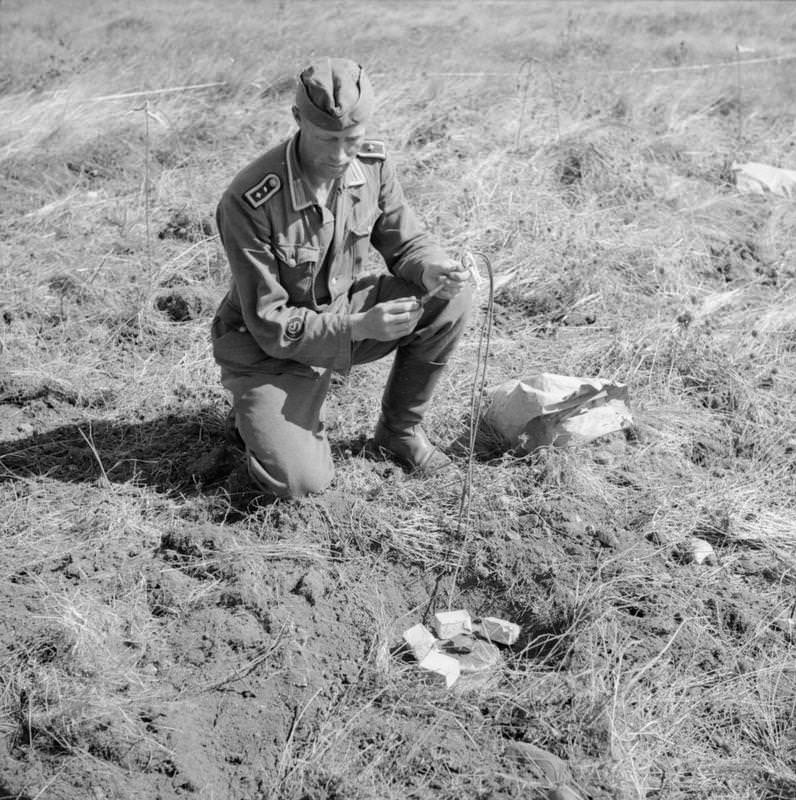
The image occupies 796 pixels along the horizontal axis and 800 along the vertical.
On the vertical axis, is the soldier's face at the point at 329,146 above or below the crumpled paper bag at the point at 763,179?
above

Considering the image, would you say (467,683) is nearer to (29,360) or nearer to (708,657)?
(708,657)

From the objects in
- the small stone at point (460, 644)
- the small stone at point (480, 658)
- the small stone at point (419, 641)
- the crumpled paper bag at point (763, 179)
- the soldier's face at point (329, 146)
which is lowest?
the small stone at point (480, 658)

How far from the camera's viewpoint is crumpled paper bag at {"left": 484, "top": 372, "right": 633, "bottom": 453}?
132 inches

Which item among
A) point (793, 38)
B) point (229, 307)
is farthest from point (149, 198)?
point (793, 38)

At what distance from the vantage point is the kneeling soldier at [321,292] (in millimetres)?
2834

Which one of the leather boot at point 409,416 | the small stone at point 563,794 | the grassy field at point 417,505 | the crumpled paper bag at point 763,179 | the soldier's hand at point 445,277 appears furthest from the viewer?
the crumpled paper bag at point 763,179

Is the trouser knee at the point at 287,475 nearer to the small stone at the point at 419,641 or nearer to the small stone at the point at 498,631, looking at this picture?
the small stone at the point at 419,641

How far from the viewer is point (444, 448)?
353 cm

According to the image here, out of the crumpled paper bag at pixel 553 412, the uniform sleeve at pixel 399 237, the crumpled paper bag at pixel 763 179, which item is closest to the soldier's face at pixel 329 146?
the uniform sleeve at pixel 399 237

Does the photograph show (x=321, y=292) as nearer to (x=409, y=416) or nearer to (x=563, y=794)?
(x=409, y=416)

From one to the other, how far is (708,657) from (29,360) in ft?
9.39

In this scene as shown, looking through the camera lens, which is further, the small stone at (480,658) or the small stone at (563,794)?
the small stone at (480,658)

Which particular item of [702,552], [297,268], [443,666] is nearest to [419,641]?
[443,666]

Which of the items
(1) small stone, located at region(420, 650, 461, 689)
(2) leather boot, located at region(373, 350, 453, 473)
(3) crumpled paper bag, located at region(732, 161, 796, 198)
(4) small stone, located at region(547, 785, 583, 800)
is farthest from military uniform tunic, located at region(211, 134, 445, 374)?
(3) crumpled paper bag, located at region(732, 161, 796, 198)
